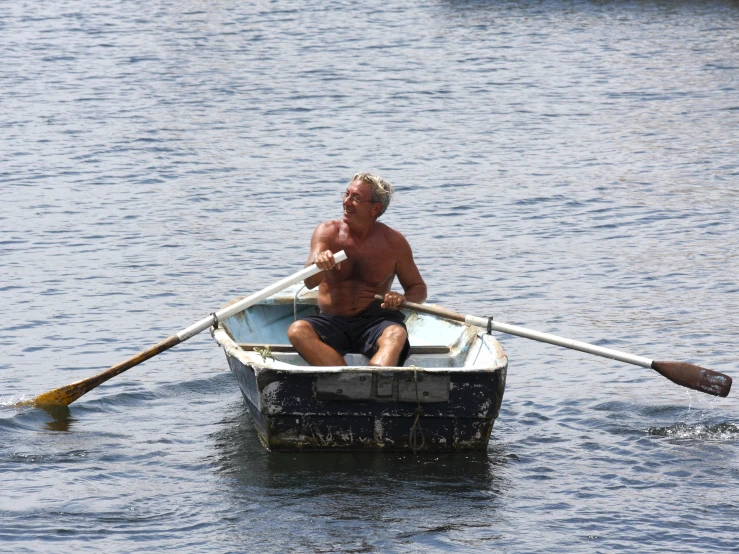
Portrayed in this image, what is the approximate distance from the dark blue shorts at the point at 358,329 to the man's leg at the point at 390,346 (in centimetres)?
8

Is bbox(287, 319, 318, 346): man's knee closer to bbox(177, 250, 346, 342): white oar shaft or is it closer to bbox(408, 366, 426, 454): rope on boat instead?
bbox(177, 250, 346, 342): white oar shaft

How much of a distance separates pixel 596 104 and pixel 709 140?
3107 millimetres

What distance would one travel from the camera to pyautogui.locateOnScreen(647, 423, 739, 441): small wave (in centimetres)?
911

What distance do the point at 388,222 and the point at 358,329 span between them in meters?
7.25

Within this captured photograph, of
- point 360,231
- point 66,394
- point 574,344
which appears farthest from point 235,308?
point 574,344

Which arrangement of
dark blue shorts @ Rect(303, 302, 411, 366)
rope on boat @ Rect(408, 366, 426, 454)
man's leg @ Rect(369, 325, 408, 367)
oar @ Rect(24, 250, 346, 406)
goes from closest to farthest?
rope on boat @ Rect(408, 366, 426, 454) < man's leg @ Rect(369, 325, 408, 367) < dark blue shorts @ Rect(303, 302, 411, 366) < oar @ Rect(24, 250, 346, 406)

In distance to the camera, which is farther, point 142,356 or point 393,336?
point 142,356

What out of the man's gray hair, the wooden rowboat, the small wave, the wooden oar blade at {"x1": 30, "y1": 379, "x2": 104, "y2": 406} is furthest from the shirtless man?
the small wave

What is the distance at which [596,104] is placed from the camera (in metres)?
22.8

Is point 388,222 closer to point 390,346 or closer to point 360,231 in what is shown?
point 360,231

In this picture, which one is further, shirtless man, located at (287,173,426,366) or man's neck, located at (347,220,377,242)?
man's neck, located at (347,220,377,242)

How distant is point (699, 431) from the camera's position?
922 cm

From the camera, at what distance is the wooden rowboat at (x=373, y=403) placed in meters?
8.09

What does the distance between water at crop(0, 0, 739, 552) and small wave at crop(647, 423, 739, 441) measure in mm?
25
